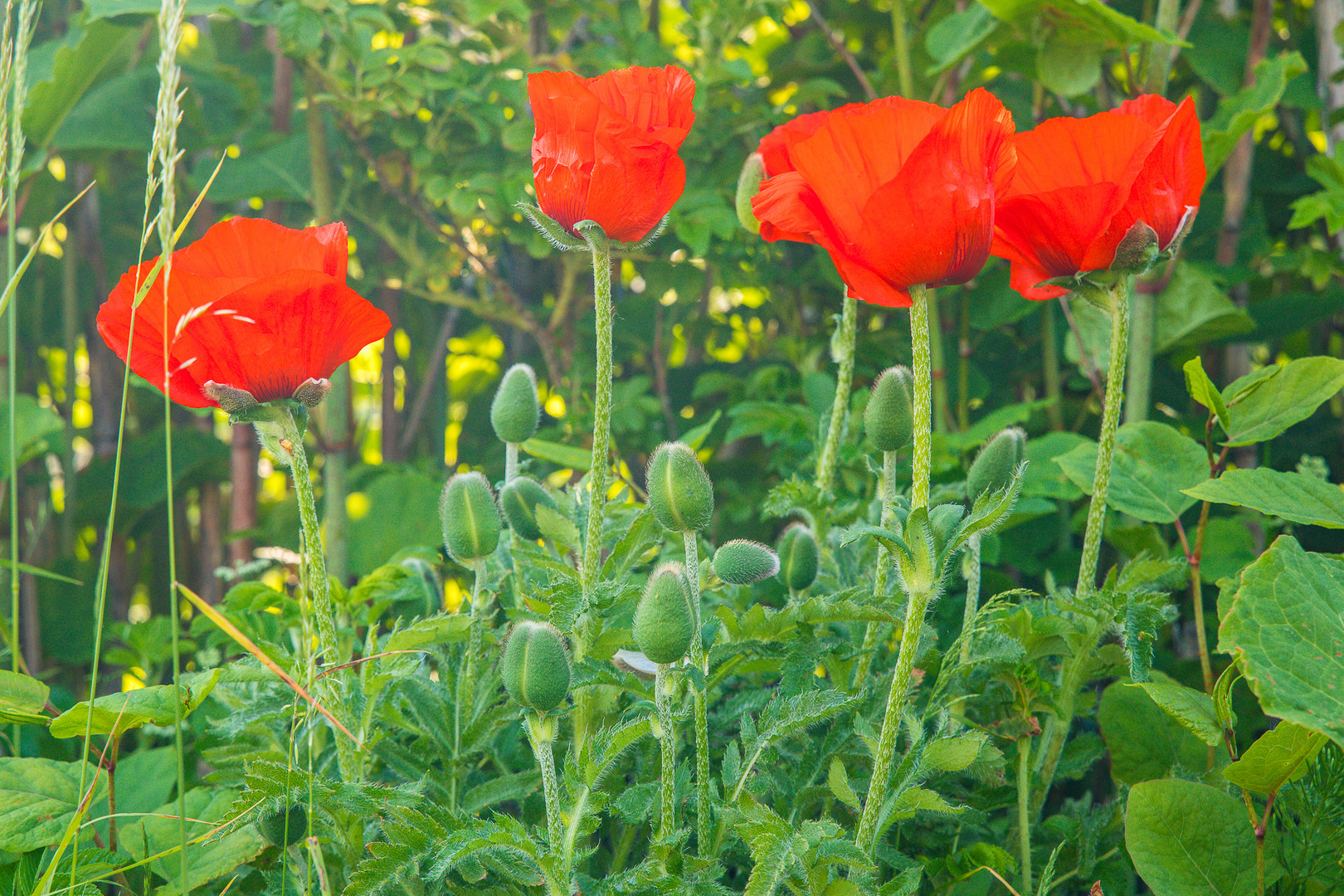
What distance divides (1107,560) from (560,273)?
3.05 feet

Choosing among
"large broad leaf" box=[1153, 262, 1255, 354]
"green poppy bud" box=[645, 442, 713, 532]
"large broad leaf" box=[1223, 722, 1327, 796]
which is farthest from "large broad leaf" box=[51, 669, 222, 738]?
"large broad leaf" box=[1153, 262, 1255, 354]

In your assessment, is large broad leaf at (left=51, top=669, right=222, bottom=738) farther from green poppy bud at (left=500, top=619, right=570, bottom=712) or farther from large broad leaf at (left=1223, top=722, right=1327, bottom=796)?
large broad leaf at (left=1223, top=722, right=1327, bottom=796)

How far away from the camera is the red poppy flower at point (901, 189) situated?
500 mm

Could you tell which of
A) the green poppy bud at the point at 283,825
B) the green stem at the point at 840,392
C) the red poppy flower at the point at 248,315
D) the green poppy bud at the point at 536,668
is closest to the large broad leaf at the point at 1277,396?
the green stem at the point at 840,392

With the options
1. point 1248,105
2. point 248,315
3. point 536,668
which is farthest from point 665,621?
point 1248,105

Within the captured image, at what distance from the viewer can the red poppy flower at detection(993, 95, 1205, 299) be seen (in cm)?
56

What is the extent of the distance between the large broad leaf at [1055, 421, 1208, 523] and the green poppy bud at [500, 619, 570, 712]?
404mm

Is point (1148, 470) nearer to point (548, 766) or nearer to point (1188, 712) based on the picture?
point (1188, 712)

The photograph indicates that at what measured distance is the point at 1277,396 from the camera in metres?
0.69

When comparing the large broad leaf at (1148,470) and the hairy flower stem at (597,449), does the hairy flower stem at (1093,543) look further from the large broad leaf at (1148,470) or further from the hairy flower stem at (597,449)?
the hairy flower stem at (597,449)

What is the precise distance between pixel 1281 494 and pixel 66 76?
1.37m

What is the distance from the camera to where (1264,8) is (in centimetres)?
121

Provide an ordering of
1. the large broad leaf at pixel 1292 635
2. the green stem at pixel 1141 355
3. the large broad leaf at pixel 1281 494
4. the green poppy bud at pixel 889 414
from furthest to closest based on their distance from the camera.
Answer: the green stem at pixel 1141 355 → the green poppy bud at pixel 889 414 → the large broad leaf at pixel 1281 494 → the large broad leaf at pixel 1292 635

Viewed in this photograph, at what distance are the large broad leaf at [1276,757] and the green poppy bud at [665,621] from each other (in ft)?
1.03
